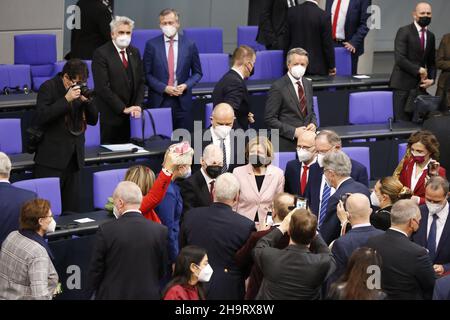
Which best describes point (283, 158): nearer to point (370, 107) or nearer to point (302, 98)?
point (302, 98)

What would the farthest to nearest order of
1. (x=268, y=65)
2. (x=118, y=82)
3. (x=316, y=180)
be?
(x=268, y=65) < (x=118, y=82) < (x=316, y=180)

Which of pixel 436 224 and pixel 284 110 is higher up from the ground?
pixel 284 110

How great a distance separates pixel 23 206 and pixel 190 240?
3.54 ft

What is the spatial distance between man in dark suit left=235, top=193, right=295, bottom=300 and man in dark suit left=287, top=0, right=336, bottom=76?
4.78 meters

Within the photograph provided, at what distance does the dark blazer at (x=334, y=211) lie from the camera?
7.19 m

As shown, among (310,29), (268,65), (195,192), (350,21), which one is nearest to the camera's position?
(195,192)

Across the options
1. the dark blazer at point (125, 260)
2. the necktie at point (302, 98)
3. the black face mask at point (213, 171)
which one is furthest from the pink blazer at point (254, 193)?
the necktie at point (302, 98)

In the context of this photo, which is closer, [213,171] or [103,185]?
[213,171]

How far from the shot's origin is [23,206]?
6.41 m

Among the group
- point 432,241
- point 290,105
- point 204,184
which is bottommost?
point 432,241

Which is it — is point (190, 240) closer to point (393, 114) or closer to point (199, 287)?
point (199, 287)

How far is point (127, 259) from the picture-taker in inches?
242

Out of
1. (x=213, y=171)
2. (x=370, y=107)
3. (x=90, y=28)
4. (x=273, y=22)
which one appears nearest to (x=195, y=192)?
(x=213, y=171)

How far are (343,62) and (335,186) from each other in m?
4.84
